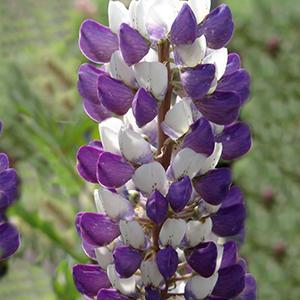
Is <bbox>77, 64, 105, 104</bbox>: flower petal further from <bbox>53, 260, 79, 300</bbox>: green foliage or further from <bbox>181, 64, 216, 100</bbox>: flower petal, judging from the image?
<bbox>53, 260, 79, 300</bbox>: green foliage

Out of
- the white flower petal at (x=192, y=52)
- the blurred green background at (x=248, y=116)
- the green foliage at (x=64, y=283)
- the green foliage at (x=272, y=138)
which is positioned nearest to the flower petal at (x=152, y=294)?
the white flower petal at (x=192, y=52)

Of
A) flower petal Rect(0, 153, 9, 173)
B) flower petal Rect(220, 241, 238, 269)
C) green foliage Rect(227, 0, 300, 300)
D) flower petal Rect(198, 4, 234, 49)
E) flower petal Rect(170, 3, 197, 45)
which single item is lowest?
green foliage Rect(227, 0, 300, 300)

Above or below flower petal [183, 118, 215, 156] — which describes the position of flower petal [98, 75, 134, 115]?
above

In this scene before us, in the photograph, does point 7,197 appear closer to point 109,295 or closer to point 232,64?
point 109,295

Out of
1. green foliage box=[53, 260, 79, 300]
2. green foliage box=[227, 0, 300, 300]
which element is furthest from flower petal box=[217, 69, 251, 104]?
green foliage box=[227, 0, 300, 300]

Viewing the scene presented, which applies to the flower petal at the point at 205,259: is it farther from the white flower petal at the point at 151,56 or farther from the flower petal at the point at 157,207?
the white flower petal at the point at 151,56
